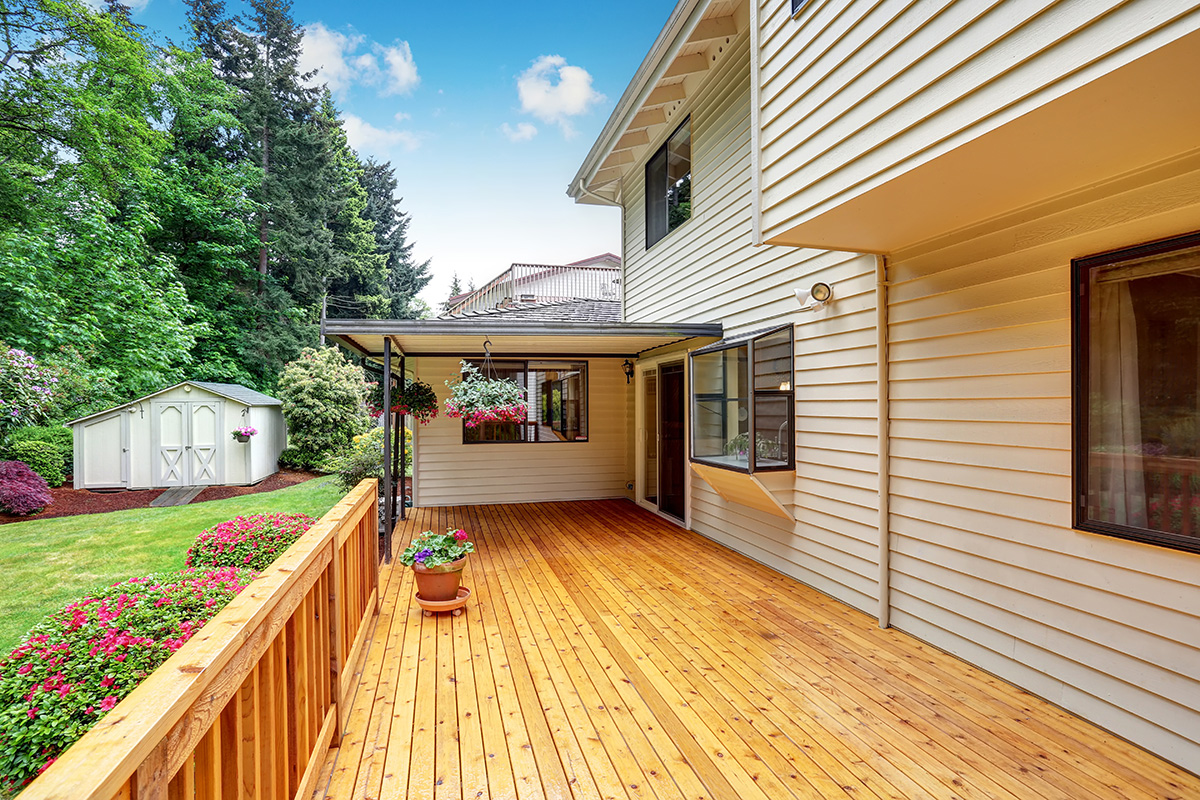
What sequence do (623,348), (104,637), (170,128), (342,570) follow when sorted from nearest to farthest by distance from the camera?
(104,637) → (342,570) → (623,348) → (170,128)

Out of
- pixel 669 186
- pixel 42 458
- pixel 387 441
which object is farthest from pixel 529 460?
pixel 42 458

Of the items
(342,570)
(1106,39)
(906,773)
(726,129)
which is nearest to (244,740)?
(342,570)

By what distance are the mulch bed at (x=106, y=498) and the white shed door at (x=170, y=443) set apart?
0.31 m

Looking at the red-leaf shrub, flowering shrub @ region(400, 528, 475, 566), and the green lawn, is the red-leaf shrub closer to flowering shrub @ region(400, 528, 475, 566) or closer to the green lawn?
the green lawn

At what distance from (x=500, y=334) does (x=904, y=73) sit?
3.85m

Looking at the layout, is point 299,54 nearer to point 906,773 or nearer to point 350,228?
point 350,228

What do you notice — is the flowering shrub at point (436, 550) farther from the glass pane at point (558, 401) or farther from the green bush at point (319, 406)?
the green bush at point (319, 406)

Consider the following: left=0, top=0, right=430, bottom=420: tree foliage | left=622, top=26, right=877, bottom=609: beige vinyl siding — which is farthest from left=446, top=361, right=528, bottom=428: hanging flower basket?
left=0, top=0, right=430, bottom=420: tree foliage

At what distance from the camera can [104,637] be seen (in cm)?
200

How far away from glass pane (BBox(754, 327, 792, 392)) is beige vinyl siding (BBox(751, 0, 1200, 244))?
142 centimetres

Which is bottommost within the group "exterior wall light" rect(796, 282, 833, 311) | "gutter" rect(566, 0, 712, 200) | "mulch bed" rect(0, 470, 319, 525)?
"mulch bed" rect(0, 470, 319, 525)

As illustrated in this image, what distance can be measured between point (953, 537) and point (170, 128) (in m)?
20.0

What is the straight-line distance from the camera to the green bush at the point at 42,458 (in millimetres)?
9219

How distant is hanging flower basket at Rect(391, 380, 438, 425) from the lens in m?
6.33
